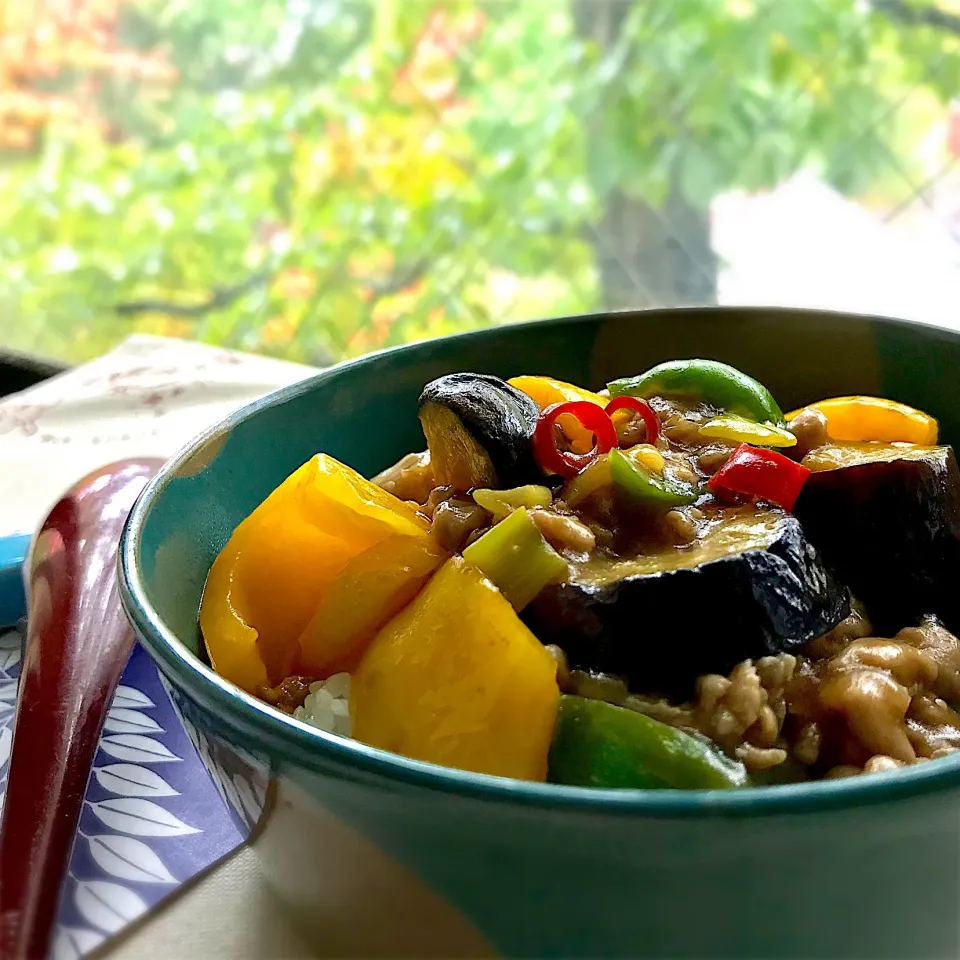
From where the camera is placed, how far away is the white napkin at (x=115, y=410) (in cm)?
189

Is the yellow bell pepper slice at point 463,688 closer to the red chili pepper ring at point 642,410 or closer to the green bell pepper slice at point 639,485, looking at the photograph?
the green bell pepper slice at point 639,485

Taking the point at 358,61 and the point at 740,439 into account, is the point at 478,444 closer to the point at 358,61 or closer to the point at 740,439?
the point at 740,439

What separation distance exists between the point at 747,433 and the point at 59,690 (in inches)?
30.5

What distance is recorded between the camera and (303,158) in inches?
162

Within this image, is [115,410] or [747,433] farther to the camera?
[115,410]

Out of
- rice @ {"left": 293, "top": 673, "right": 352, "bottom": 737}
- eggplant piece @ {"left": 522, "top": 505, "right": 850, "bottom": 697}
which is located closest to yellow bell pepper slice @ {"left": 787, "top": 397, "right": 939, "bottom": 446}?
eggplant piece @ {"left": 522, "top": 505, "right": 850, "bottom": 697}

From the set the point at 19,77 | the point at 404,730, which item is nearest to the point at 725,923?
the point at 404,730

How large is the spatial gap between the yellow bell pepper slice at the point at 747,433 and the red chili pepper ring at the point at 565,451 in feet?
0.37

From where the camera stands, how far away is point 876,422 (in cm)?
132

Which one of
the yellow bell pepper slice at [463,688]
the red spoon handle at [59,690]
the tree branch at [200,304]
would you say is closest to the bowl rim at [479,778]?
the yellow bell pepper slice at [463,688]

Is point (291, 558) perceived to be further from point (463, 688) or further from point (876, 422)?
point (876, 422)

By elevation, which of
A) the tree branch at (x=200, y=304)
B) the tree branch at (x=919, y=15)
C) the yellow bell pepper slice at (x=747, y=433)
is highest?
the tree branch at (x=919, y=15)

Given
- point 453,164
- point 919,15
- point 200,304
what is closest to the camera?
point 919,15

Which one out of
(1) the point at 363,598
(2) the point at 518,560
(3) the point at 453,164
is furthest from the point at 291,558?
(3) the point at 453,164
